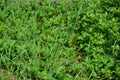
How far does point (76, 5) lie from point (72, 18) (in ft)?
1.39

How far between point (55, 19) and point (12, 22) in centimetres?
65

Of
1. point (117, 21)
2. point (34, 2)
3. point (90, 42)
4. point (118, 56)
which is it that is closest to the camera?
point (118, 56)

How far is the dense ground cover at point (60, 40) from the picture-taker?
3749 mm

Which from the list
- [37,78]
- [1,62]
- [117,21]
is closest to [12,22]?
[1,62]

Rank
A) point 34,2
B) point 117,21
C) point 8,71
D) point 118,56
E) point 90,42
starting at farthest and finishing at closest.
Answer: point 34,2
point 117,21
point 90,42
point 118,56
point 8,71

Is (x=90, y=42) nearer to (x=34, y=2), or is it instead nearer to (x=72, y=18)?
(x=72, y=18)

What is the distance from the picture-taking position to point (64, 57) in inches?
158

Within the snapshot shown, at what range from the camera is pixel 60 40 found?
13.8 ft

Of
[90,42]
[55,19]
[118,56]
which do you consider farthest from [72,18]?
[118,56]

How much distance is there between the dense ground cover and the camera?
3.75m

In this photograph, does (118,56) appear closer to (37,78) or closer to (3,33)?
(37,78)

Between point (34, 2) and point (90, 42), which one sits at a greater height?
point (34, 2)

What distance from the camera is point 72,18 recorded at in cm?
471

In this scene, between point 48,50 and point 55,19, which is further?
point 55,19
